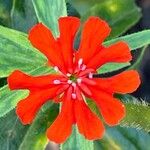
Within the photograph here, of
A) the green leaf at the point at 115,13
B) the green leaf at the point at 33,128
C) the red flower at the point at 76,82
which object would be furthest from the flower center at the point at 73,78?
the green leaf at the point at 115,13

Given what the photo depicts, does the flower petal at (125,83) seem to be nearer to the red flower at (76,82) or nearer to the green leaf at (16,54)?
the red flower at (76,82)

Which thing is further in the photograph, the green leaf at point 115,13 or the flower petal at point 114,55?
the green leaf at point 115,13

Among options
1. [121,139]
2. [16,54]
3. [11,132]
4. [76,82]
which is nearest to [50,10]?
[16,54]

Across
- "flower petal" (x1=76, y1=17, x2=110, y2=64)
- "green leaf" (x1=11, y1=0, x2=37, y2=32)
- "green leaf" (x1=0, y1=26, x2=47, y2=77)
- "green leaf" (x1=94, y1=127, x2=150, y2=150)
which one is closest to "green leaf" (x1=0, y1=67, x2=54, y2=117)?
"green leaf" (x1=0, y1=26, x2=47, y2=77)

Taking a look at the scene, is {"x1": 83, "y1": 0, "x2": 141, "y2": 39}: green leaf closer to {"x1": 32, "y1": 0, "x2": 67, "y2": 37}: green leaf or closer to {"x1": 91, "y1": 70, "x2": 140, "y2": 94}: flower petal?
{"x1": 32, "y1": 0, "x2": 67, "y2": 37}: green leaf

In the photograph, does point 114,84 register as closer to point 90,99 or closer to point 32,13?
point 90,99

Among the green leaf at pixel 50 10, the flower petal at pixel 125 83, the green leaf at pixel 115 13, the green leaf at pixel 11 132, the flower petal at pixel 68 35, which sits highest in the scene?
the green leaf at pixel 115 13

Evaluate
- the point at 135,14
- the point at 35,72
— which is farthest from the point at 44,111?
the point at 135,14
